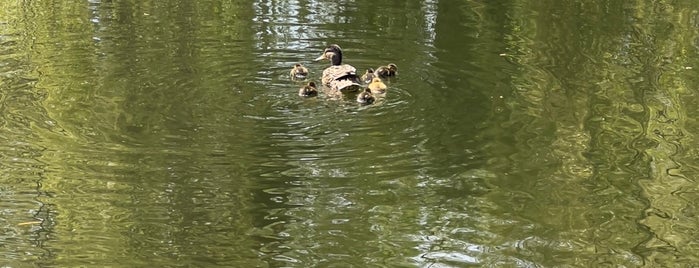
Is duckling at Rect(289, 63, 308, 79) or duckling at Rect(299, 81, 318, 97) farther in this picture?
duckling at Rect(289, 63, 308, 79)

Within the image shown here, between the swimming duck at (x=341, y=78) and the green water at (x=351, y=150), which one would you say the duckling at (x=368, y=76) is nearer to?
the swimming duck at (x=341, y=78)

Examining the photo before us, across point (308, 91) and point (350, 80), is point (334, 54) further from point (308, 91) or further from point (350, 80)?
point (308, 91)

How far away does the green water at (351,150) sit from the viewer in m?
5.96

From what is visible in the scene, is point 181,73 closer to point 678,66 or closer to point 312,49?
Result: point 312,49

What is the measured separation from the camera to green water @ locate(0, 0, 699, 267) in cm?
596

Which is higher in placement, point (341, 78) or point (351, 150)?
point (341, 78)

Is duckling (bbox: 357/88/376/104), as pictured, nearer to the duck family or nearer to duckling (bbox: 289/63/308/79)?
the duck family

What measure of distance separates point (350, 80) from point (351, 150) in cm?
199

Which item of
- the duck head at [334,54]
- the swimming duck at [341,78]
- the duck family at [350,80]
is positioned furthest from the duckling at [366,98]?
the duck head at [334,54]

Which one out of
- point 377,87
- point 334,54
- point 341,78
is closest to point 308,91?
point 341,78

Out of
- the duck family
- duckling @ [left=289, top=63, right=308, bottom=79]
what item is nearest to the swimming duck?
the duck family

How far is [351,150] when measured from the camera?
24.2 feet

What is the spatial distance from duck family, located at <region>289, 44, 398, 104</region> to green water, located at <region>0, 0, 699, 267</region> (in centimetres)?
13

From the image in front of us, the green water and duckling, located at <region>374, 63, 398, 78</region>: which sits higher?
duckling, located at <region>374, 63, 398, 78</region>
